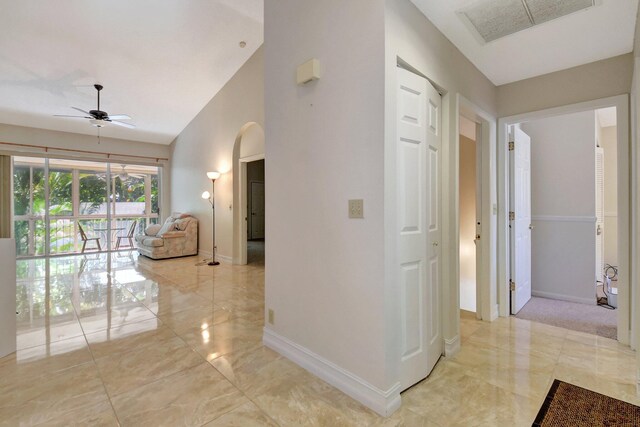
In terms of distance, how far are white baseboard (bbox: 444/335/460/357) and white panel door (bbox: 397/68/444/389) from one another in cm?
19

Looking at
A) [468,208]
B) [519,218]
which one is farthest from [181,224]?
[519,218]

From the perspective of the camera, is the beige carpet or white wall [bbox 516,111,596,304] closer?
the beige carpet

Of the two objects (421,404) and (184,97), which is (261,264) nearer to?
(184,97)

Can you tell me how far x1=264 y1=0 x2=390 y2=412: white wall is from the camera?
5.49 ft

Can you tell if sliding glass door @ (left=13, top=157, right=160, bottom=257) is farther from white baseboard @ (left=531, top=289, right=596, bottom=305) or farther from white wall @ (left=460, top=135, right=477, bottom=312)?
white baseboard @ (left=531, top=289, right=596, bottom=305)

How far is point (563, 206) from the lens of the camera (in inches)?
149

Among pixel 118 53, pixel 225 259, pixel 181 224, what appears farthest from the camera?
pixel 181 224

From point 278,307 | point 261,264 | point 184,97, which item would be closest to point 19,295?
point 261,264

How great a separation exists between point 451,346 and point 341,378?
3.29 ft

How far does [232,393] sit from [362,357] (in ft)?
2.72

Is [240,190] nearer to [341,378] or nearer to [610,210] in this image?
[341,378]

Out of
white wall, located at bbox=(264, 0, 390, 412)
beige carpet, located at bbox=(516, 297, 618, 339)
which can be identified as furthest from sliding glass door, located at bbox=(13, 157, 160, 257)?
beige carpet, located at bbox=(516, 297, 618, 339)

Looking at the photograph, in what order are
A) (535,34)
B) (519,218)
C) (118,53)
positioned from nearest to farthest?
(535,34) → (519,218) → (118,53)

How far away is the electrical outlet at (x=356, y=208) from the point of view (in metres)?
1.73
